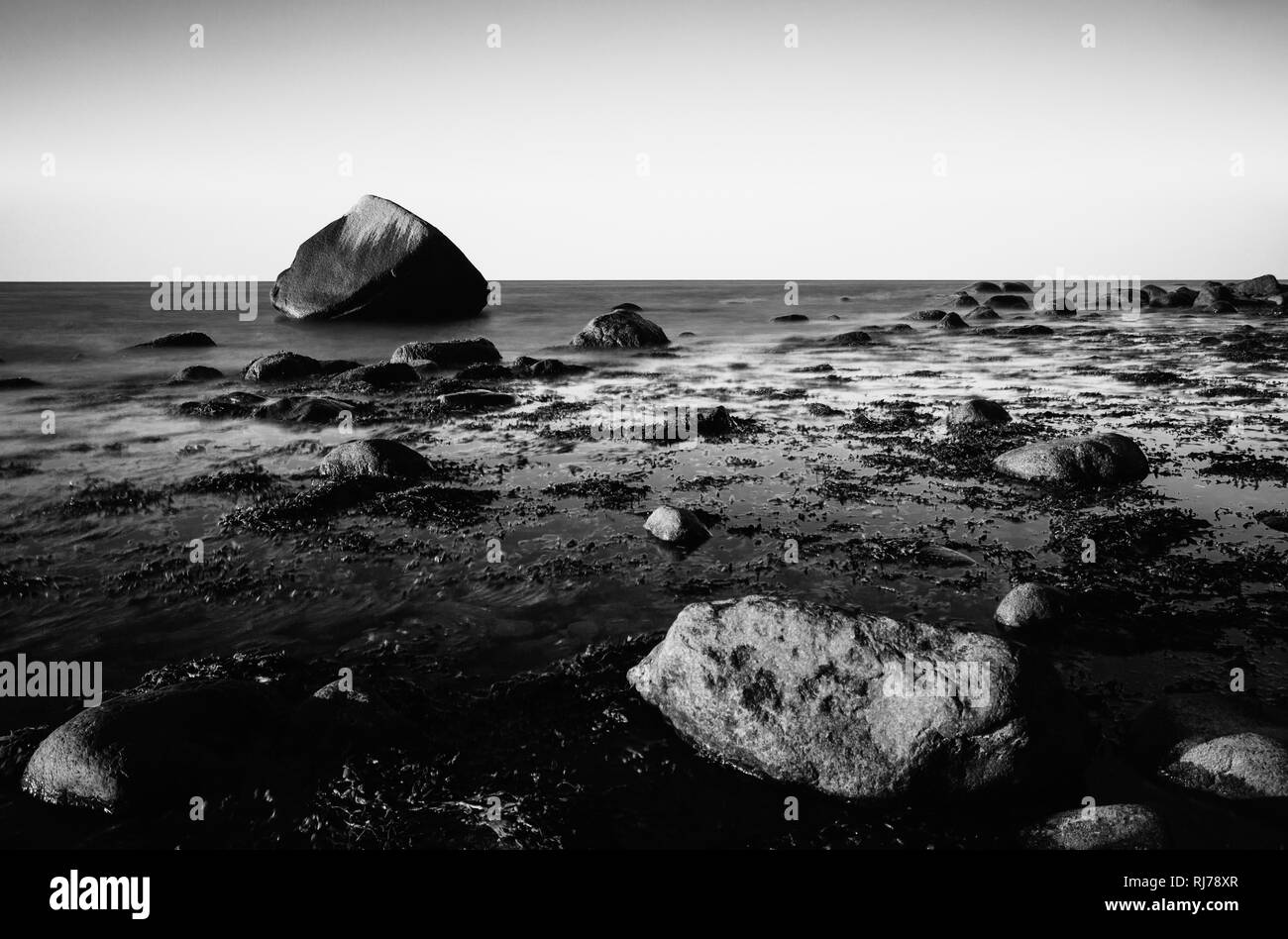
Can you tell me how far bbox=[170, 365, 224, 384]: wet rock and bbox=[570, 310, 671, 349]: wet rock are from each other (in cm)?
1596

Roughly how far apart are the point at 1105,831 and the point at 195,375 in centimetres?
2802

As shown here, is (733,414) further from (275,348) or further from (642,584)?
(275,348)

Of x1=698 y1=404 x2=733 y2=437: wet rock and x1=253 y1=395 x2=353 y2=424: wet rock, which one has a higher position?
x1=253 y1=395 x2=353 y2=424: wet rock

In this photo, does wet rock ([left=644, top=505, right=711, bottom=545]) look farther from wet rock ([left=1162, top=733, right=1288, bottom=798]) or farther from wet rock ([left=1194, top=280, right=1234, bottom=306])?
wet rock ([left=1194, top=280, right=1234, bottom=306])

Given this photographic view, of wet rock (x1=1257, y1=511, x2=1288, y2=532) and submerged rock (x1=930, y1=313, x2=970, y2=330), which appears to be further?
submerged rock (x1=930, y1=313, x2=970, y2=330)

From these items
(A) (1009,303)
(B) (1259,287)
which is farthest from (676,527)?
(B) (1259,287)

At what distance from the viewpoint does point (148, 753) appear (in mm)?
4914

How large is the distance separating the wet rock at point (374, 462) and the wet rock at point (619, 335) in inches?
923

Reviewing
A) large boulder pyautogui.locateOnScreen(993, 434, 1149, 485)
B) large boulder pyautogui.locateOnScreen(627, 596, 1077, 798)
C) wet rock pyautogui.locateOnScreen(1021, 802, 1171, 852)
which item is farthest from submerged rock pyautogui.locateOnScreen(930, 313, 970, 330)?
wet rock pyautogui.locateOnScreen(1021, 802, 1171, 852)

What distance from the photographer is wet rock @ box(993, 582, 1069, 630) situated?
273 inches

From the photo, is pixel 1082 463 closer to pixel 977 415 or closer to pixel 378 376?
pixel 977 415
